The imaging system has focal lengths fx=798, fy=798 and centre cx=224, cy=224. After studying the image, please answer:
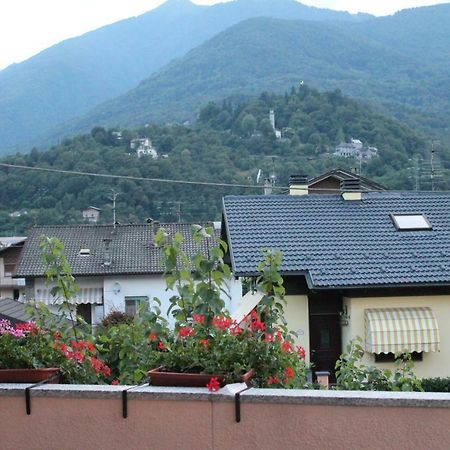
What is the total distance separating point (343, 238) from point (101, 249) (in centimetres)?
2038

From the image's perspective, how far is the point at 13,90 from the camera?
177875 millimetres

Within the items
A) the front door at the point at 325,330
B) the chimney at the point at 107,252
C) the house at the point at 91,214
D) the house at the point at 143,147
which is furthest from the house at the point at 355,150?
the front door at the point at 325,330

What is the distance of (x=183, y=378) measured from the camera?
323cm

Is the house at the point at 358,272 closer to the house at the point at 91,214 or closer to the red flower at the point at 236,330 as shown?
the red flower at the point at 236,330

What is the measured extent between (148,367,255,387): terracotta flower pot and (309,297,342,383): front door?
31.5ft

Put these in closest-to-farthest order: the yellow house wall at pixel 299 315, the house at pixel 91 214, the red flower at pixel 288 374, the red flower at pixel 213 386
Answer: the red flower at pixel 213 386 → the red flower at pixel 288 374 → the yellow house wall at pixel 299 315 → the house at pixel 91 214

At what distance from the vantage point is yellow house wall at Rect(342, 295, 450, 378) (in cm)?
1232

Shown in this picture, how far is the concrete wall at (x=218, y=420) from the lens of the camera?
2.90 metres

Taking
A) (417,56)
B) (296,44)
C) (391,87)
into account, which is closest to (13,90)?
(296,44)

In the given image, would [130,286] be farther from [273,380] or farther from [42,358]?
[273,380]

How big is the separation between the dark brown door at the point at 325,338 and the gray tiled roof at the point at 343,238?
815 millimetres

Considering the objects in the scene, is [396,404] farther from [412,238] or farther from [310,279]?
[412,238]

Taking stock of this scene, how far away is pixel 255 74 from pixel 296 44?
851 inches

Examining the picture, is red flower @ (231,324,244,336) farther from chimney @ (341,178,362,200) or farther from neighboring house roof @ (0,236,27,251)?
neighboring house roof @ (0,236,27,251)
